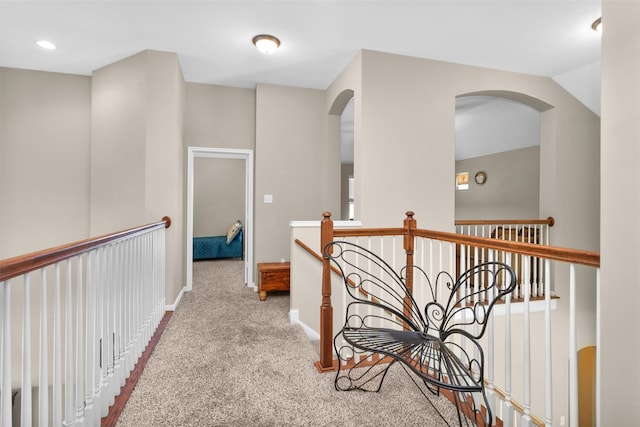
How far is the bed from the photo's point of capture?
6.58 metres

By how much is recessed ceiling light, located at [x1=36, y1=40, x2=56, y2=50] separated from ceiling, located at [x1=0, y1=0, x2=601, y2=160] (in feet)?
0.15

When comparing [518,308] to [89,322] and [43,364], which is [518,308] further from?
[43,364]

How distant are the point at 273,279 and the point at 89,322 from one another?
2.39 meters

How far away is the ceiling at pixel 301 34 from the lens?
269 centimetres

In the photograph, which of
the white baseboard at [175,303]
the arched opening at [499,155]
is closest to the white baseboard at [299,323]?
the white baseboard at [175,303]

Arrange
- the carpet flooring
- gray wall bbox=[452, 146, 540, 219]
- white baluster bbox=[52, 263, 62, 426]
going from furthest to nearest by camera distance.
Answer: gray wall bbox=[452, 146, 540, 219] → the carpet flooring → white baluster bbox=[52, 263, 62, 426]

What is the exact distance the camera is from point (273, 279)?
3.80 metres

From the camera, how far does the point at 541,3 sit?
2.67m

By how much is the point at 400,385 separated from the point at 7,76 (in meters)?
5.50

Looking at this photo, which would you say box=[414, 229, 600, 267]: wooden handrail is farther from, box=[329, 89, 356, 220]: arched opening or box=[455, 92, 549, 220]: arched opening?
box=[455, 92, 549, 220]: arched opening

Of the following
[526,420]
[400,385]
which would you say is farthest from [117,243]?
[526,420]

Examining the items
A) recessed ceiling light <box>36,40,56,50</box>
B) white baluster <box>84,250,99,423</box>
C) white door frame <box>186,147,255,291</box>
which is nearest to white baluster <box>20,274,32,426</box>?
white baluster <box>84,250,99,423</box>

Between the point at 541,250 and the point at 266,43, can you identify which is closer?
the point at 541,250

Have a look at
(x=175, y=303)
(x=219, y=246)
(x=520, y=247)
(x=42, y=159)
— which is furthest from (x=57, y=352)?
(x=219, y=246)
